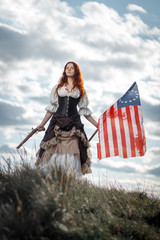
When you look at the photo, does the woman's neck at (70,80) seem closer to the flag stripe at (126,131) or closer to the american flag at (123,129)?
the american flag at (123,129)

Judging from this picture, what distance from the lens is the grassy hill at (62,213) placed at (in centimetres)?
278

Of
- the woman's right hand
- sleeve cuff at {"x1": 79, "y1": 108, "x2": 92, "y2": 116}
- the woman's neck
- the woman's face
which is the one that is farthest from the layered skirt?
the woman's face

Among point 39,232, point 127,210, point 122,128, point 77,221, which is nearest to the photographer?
point 39,232

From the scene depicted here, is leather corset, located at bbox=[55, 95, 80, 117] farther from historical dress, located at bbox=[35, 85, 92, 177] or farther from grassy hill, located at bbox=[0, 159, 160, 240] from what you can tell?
grassy hill, located at bbox=[0, 159, 160, 240]

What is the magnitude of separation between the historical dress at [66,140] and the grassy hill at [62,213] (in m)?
0.51

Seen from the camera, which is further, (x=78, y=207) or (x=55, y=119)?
(x=55, y=119)

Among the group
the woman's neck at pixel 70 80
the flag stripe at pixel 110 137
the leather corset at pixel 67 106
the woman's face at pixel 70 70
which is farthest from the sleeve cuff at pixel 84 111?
the woman's face at pixel 70 70

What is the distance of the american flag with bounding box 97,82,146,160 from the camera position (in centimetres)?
554

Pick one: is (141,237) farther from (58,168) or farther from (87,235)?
(58,168)

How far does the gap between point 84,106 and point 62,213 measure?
2.89 m

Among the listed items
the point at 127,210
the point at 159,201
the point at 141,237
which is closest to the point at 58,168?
the point at 127,210

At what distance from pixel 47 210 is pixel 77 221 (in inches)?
18.5

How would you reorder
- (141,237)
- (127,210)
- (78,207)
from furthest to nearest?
1. (127,210)
2. (78,207)
3. (141,237)

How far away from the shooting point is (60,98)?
536cm
